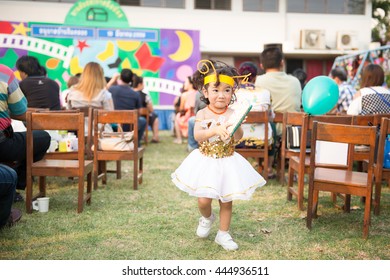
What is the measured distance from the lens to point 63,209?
4.16 metres

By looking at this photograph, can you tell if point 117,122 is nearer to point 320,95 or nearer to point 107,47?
point 320,95

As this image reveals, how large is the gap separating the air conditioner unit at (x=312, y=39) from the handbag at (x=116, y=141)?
1378 cm

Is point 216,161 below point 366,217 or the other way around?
the other way around

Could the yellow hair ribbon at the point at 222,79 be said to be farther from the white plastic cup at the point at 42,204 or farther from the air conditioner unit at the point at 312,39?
the air conditioner unit at the point at 312,39

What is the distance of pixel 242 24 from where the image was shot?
17.3 m

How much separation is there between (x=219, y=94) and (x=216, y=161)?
→ 454 millimetres

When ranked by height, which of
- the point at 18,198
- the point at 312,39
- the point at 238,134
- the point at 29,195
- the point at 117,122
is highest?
the point at 312,39

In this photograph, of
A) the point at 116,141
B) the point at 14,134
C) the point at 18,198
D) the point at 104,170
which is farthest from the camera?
the point at 104,170

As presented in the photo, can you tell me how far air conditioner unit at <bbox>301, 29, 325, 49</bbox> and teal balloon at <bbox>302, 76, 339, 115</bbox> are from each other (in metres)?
14.1

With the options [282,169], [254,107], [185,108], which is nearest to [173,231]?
[282,169]

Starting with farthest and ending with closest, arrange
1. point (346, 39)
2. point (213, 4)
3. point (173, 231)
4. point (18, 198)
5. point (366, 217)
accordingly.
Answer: point (346, 39)
point (213, 4)
point (18, 198)
point (173, 231)
point (366, 217)

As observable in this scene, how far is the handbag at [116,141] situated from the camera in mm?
5121

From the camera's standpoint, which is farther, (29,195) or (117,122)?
(117,122)
